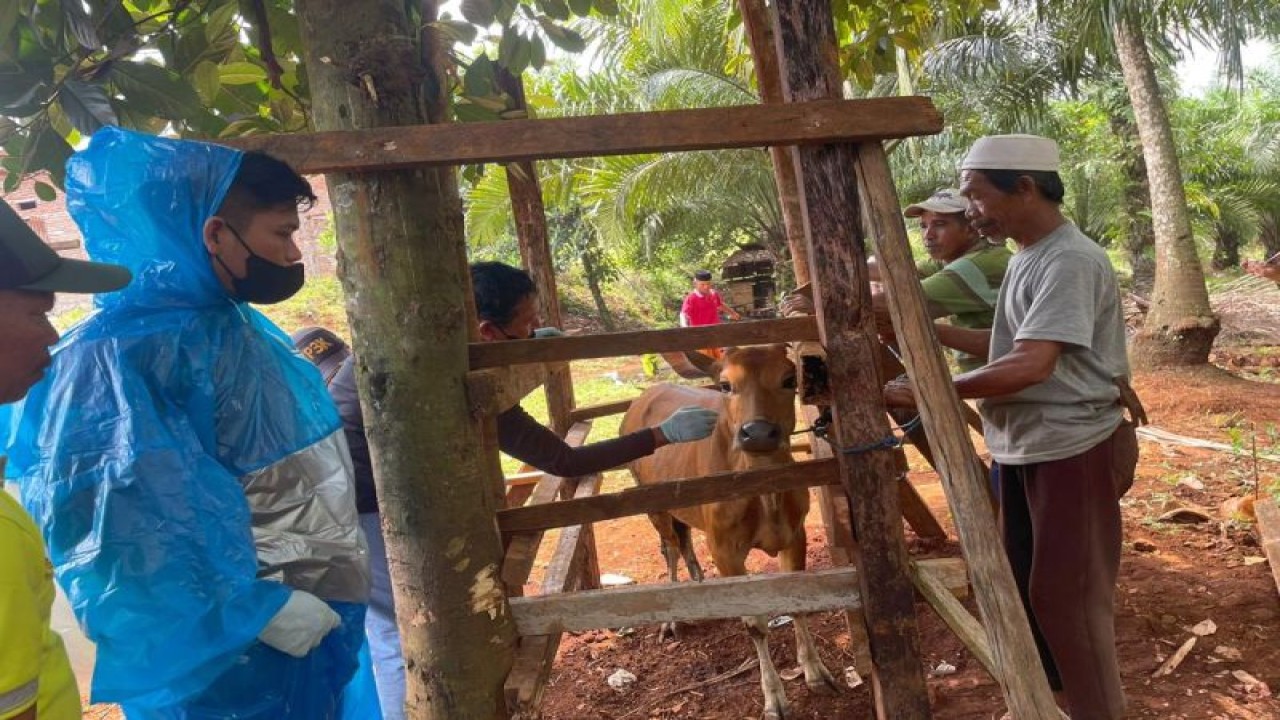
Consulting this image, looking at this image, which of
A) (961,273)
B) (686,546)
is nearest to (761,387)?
(961,273)

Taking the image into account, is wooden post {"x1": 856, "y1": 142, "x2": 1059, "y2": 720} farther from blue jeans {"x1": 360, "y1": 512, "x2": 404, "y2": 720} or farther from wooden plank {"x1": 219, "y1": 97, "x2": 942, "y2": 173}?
blue jeans {"x1": 360, "y1": 512, "x2": 404, "y2": 720}

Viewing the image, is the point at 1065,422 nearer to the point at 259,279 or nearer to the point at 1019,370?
the point at 1019,370

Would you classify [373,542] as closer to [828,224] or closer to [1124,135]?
[828,224]

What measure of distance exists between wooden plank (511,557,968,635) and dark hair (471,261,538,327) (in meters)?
1.59

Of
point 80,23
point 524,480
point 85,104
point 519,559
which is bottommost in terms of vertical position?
point 524,480

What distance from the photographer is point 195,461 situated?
189 cm

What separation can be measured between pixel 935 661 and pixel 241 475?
370 cm

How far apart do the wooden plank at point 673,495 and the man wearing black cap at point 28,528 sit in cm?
132

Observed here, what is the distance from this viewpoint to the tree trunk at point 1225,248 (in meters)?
26.2

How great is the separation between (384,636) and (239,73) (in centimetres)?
230

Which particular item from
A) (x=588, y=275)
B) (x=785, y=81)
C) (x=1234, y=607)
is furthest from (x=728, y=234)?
(x=785, y=81)

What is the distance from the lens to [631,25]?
13836mm

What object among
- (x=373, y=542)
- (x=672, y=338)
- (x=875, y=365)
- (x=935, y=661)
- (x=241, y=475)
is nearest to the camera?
(x=241, y=475)

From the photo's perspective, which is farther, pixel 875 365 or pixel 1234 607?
pixel 1234 607
